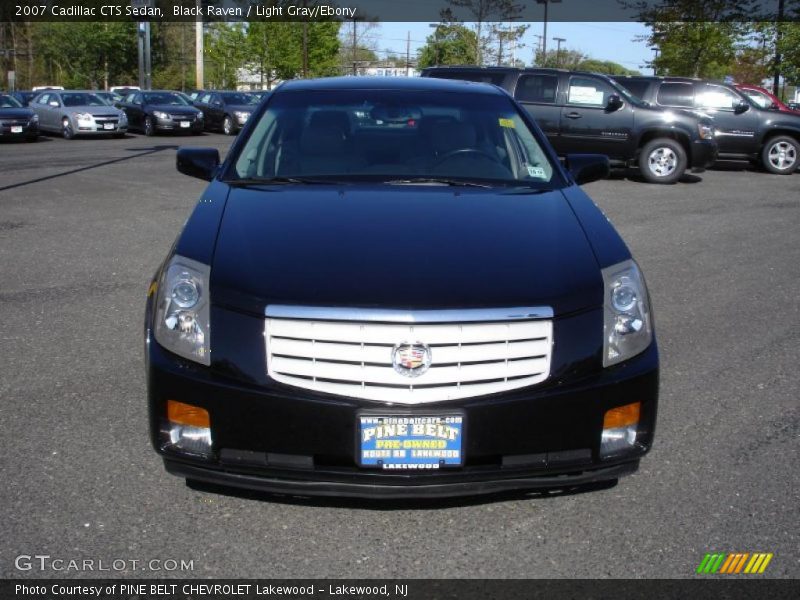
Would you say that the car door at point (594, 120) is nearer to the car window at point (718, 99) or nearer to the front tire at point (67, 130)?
the car window at point (718, 99)

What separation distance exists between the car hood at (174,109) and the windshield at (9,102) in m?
4.24

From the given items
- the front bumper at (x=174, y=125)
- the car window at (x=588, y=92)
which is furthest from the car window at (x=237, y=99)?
the car window at (x=588, y=92)

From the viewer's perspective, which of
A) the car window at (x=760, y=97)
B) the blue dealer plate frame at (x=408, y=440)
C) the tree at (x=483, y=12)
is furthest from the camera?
the tree at (x=483, y=12)

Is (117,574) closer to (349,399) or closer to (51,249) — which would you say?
(349,399)

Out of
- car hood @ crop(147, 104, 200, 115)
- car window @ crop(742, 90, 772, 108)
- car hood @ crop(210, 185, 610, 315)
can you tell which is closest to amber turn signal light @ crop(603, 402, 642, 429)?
car hood @ crop(210, 185, 610, 315)

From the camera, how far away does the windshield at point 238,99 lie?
98.9 feet

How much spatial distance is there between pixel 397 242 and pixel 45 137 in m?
26.5

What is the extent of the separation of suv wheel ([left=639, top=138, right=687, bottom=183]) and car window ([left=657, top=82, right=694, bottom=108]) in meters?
1.96

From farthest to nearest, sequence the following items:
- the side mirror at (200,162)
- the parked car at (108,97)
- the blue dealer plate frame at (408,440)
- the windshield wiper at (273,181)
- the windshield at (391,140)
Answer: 1. the parked car at (108,97)
2. the side mirror at (200,162)
3. the windshield at (391,140)
4. the windshield wiper at (273,181)
5. the blue dealer plate frame at (408,440)

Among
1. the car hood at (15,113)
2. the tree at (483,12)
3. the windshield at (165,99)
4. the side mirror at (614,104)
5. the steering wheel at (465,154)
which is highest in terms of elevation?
the tree at (483,12)

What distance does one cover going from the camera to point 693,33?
31.9 m

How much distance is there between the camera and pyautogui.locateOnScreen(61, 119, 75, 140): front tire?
2573cm

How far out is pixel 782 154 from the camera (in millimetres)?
18250

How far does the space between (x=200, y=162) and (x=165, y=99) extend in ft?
86.3
